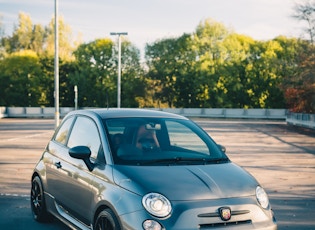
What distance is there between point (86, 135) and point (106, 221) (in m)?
1.39

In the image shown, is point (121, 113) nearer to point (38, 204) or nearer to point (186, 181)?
point (186, 181)

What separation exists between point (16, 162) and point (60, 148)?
26.2ft

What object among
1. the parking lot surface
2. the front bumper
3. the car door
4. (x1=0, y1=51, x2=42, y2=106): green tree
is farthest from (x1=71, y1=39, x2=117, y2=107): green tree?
the front bumper

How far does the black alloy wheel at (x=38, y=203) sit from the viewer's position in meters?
6.87

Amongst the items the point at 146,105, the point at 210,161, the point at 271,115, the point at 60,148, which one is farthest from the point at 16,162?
the point at 146,105

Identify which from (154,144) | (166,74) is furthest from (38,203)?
(166,74)

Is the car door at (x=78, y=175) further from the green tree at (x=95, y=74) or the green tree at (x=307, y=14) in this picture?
the green tree at (x=95, y=74)

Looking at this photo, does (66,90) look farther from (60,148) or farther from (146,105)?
(60,148)

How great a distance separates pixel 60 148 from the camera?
6.46 metres

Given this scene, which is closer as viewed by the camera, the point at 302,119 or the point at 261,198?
the point at 261,198

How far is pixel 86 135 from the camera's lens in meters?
5.95

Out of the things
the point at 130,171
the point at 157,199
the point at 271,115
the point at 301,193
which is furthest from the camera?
the point at 271,115

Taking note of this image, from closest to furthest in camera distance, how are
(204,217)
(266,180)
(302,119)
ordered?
(204,217) < (266,180) < (302,119)

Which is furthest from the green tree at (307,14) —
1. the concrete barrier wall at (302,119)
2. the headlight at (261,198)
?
the headlight at (261,198)
